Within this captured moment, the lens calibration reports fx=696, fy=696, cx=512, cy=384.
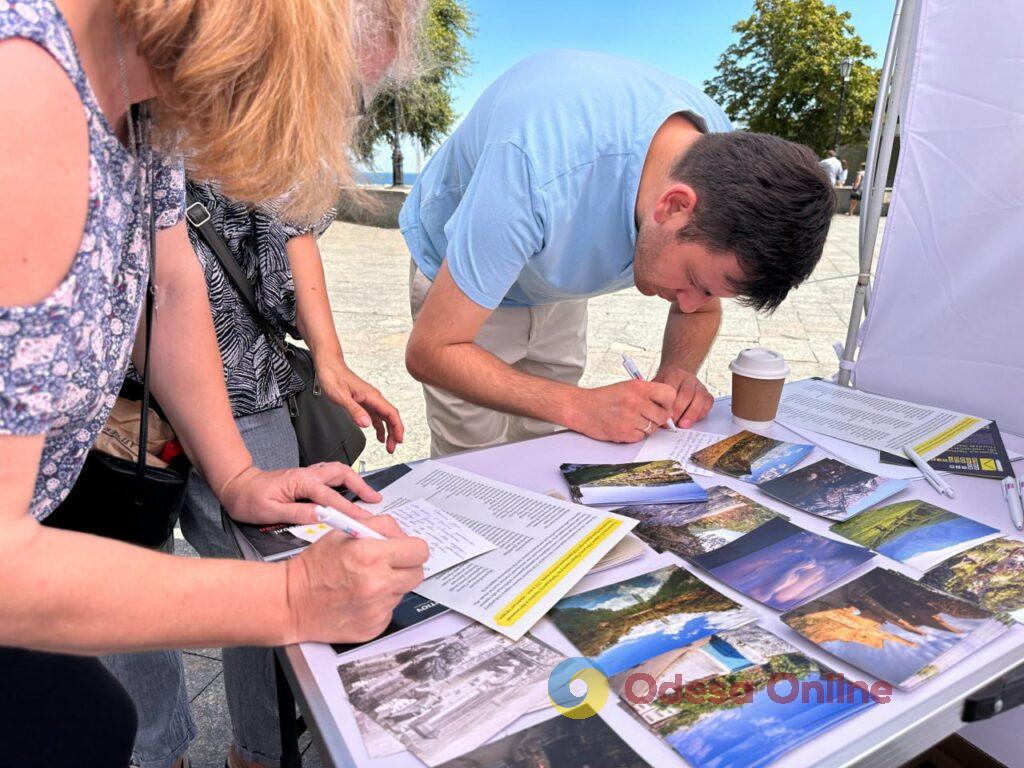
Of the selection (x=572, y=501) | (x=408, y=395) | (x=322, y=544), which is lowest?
(x=408, y=395)

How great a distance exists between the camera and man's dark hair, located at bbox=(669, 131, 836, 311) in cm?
118

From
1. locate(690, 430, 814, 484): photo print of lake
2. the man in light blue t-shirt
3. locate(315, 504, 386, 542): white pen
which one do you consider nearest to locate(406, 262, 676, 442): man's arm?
the man in light blue t-shirt

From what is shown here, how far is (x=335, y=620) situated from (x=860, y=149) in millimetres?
29638

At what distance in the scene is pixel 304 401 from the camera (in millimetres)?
1395

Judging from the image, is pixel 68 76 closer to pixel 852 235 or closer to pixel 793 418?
pixel 793 418

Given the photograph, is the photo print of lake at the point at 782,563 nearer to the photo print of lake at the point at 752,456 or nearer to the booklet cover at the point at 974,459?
the photo print of lake at the point at 752,456

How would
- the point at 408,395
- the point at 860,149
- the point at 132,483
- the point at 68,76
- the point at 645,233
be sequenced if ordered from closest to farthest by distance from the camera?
the point at 68,76
the point at 132,483
the point at 645,233
the point at 408,395
the point at 860,149

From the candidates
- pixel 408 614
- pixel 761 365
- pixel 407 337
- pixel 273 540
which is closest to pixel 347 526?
pixel 408 614

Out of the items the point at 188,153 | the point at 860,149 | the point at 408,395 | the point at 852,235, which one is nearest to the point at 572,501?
the point at 188,153

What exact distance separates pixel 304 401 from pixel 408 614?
0.70 metres

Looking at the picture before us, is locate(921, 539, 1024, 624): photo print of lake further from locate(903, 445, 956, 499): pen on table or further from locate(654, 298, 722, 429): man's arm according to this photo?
locate(654, 298, 722, 429): man's arm

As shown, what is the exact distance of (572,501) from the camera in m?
1.09

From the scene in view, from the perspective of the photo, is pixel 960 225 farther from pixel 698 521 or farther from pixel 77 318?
pixel 77 318

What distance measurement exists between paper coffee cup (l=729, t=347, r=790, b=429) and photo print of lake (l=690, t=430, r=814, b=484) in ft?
0.20
